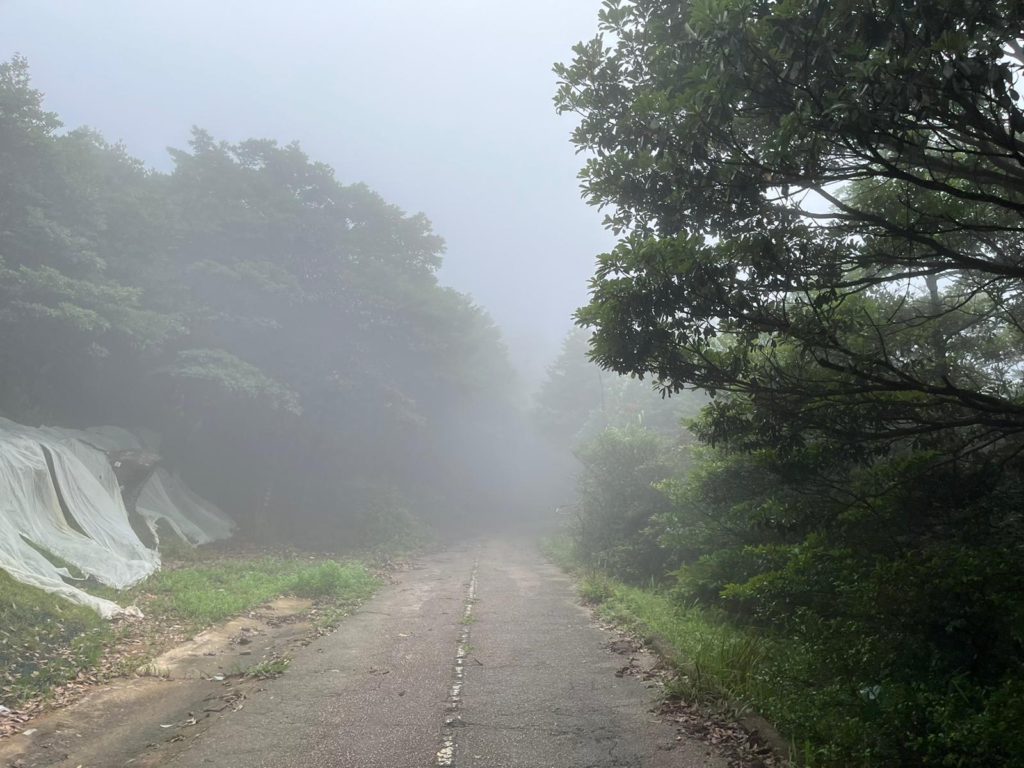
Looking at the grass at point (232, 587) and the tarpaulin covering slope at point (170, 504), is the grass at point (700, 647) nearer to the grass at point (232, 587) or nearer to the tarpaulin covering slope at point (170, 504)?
the grass at point (232, 587)

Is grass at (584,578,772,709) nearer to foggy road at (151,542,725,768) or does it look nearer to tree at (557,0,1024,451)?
foggy road at (151,542,725,768)

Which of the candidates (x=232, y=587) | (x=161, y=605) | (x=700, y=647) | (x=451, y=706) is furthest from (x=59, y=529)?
(x=700, y=647)

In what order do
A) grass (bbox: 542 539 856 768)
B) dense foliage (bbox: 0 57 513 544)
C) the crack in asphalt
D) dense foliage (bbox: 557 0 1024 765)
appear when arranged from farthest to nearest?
dense foliage (bbox: 0 57 513 544) < the crack in asphalt < grass (bbox: 542 539 856 768) < dense foliage (bbox: 557 0 1024 765)

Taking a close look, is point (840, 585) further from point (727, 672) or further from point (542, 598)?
point (542, 598)

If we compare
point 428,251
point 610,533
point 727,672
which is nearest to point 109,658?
point 727,672

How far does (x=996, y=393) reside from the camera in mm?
7332

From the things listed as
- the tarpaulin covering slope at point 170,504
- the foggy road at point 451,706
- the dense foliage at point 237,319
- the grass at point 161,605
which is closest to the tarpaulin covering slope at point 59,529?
the grass at point 161,605

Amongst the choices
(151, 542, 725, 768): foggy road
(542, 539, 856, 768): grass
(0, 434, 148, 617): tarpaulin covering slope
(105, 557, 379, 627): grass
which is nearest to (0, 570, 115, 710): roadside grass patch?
(0, 434, 148, 617): tarpaulin covering slope

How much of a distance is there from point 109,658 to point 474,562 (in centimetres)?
1442

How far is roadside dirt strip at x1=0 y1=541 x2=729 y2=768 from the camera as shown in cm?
557

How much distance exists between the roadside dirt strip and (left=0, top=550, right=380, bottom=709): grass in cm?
82

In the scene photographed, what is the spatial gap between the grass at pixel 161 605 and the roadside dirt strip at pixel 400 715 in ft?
2.69

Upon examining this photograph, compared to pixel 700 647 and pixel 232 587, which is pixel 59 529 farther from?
pixel 700 647

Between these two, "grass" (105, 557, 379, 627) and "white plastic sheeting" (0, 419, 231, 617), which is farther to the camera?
"grass" (105, 557, 379, 627)
